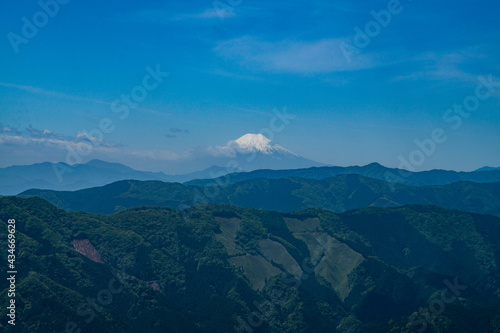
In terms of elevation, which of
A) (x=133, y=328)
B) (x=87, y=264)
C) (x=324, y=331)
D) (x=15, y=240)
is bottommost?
(x=324, y=331)

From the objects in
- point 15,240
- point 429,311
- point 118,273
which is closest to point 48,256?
point 15,240

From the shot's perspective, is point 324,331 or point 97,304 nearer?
point 97,304

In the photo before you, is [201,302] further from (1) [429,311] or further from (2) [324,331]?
(1) [429,311]

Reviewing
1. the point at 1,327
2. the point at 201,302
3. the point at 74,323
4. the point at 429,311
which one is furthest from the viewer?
the point at 201,302

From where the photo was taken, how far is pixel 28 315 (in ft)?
457

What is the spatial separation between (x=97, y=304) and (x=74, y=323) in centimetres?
2330

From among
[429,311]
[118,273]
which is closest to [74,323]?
[118,273]

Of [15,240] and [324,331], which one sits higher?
[15,240]

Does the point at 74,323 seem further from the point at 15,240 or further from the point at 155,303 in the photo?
the point at 15,240

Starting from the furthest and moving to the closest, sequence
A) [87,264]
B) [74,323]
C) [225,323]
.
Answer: [87,264]
[225,323]
[74,323]

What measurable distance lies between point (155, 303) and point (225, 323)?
30024 millimetres

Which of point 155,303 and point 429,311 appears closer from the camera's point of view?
point 429,311

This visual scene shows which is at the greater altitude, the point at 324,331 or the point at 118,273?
the point at 118,273

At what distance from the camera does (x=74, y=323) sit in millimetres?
139750
